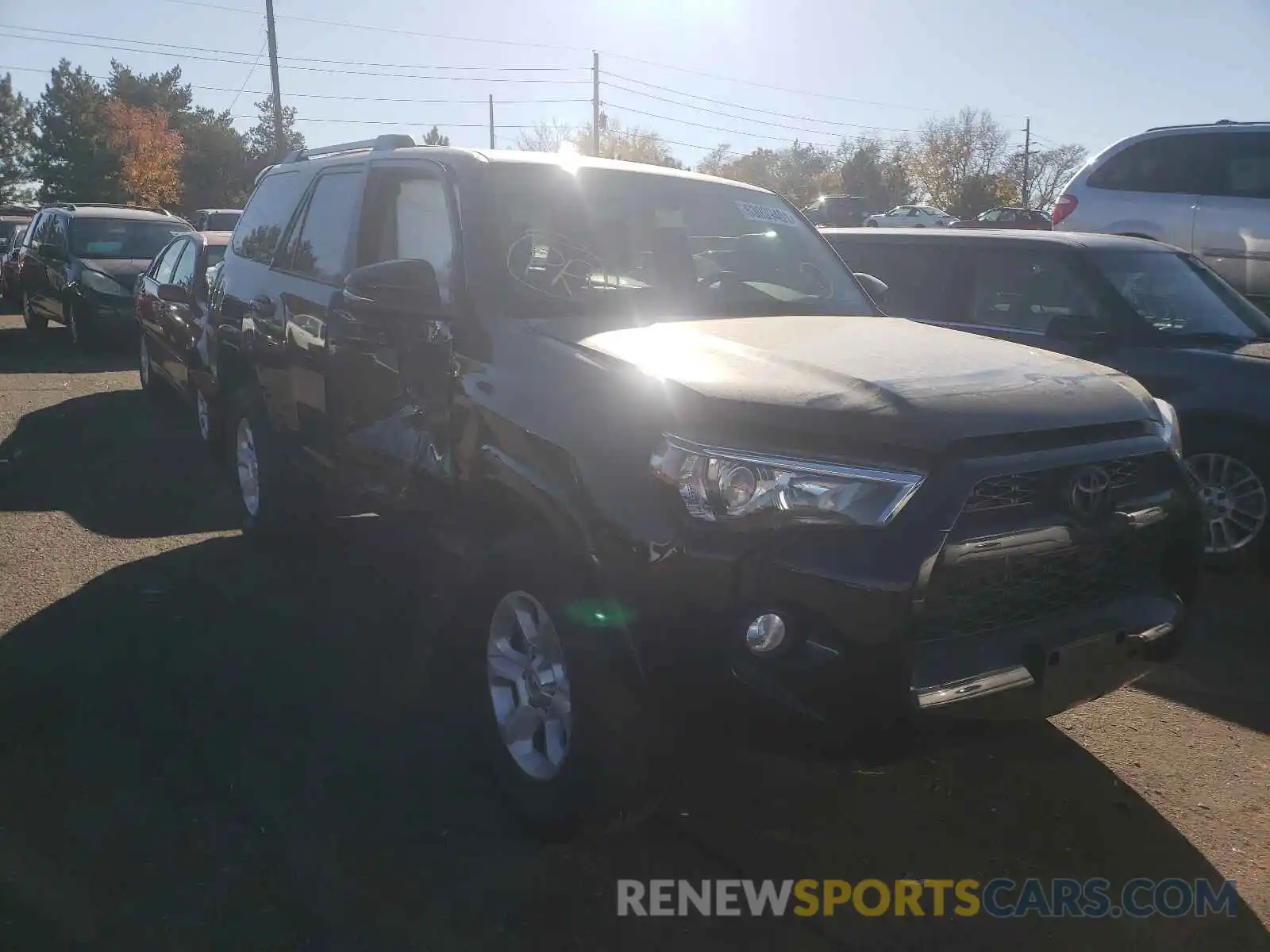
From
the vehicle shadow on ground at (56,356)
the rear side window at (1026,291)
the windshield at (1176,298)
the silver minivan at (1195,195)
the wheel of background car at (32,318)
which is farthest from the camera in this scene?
the wheel of background car at (32,318)

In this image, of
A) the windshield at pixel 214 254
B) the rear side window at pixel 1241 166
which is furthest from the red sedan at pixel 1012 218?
the windshield at pixel 214 254

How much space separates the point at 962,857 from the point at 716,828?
2.38 ft

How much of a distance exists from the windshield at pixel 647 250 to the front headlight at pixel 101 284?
11263mm

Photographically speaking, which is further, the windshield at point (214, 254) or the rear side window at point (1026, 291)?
the windshield at point (214, 254)

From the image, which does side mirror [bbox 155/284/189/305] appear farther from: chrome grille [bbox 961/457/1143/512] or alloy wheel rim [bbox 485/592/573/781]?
chrome grille [bbox 961/457/1143/512]

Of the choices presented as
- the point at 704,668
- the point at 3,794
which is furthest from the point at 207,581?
the point at 704,668

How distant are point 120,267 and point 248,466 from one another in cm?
941

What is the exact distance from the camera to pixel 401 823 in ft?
10.6

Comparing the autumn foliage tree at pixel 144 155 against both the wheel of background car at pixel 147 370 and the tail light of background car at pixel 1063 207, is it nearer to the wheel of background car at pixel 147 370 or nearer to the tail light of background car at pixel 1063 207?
the wheel of background car at pixel 147 370

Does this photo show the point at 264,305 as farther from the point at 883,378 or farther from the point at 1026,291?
the point at 1026,291

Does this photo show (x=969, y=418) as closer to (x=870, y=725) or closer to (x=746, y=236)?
(x=870, y=725)

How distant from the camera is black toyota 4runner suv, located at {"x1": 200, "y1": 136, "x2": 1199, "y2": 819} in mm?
2492

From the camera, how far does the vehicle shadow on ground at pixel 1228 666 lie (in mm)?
4148

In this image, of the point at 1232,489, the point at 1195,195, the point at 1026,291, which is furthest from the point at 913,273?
the point at 1195,195
